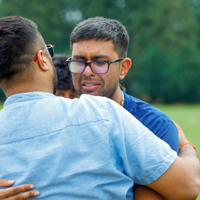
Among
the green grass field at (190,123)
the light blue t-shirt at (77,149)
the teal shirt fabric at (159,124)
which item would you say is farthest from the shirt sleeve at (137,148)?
the green grass field at (190,123)

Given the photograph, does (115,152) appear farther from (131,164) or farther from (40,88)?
(40,88)

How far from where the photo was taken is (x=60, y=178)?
78.0 inches

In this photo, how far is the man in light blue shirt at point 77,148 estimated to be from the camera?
1.97 meters

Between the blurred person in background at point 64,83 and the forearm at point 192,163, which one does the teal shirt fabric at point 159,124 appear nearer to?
the forearm at point 192,163

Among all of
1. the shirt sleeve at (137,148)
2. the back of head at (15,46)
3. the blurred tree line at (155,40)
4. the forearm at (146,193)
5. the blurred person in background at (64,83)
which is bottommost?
the blurred tree line at (155,40)

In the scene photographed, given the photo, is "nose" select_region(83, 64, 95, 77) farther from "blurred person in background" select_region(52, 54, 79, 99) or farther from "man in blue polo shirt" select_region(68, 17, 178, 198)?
"blurred person in background" select_region(52, 54, 79, 99)

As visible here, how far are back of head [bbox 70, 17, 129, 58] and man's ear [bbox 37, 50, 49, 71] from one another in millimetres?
1191

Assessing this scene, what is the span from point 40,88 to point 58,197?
64 cm

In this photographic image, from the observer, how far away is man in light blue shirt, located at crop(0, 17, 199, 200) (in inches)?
77.7

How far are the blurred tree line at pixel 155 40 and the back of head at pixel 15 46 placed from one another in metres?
46.5

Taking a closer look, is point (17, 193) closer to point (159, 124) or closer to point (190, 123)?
point (159, 124)

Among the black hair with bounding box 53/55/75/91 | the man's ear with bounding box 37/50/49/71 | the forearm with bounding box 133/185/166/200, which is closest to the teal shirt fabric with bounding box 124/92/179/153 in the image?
the forearm with bounding box 133/185/166/200

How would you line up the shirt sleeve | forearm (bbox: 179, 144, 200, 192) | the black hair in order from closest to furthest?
1. the shirt sleeve
2. forearm (bbox: 179, 144, 200, 192)
3. the black hair

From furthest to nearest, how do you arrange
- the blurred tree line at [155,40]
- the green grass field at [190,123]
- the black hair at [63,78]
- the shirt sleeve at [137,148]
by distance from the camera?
the blurred tree line at [155,40] → the green grass field at [190,123] → the black hair at [63,78] → the shirt sleeve at [137,148]
